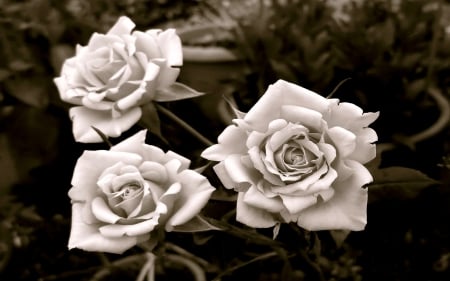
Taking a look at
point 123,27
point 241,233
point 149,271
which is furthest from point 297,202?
point 149,271

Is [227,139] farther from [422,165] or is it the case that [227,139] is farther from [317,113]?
[422,165]

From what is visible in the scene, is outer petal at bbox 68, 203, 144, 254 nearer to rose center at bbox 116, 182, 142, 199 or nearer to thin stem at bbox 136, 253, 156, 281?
rose center at bbox 116, 182, 142, 199

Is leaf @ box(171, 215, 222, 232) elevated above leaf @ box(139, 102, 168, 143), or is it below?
below

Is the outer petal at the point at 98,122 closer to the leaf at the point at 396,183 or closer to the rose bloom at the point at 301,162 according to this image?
the rose bloom at the point at 301,162

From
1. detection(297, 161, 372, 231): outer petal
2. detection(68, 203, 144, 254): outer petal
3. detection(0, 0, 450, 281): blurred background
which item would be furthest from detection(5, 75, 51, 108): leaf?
detection(297, 161, 372, 231): outer petal

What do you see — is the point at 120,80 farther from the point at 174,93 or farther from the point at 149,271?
the point at 149,271

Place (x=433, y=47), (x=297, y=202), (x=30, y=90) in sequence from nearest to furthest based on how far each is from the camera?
(x=297, y=202) < (x=433, y=47) < (x=30, y=90)

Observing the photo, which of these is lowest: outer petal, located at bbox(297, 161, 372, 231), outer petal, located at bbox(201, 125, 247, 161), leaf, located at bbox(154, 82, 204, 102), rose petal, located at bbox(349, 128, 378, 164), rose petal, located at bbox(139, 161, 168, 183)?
rose petal, located at bbox(139, 161, 168, 183)
